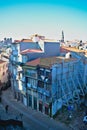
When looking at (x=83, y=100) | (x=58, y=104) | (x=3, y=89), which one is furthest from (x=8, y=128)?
(x=3, y=89)

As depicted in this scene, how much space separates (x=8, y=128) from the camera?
30031 millimetres

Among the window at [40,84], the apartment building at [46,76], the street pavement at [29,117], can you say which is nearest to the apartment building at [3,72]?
the apartment building at [46,76]

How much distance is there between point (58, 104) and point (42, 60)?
10.6 metres

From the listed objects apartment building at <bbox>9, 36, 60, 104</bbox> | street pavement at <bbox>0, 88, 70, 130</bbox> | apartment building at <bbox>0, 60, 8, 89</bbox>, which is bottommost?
street pavement at <bbox>0, 88, 70, 130</bbox>

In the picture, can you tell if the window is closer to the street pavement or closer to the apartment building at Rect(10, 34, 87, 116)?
the apartment building at Rect(10, 34, 87, 116)

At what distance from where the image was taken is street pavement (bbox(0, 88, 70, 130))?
1378 inches

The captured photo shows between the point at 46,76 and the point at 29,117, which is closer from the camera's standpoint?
the point at 46,76

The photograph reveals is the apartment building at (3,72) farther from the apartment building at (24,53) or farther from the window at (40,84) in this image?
the window at (40,84)

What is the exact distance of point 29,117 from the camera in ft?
129

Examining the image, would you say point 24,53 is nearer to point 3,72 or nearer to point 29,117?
point 29,117

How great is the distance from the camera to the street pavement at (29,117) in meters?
35.0

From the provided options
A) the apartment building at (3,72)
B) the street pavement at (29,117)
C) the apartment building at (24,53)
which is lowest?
the street pavement at (29,117)

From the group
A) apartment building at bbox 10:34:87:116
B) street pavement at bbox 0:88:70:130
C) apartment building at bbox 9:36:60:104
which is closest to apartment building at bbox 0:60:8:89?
apartment building at bbox 9:36:60:104

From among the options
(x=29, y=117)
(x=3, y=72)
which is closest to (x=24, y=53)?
(x=29, y=117)
